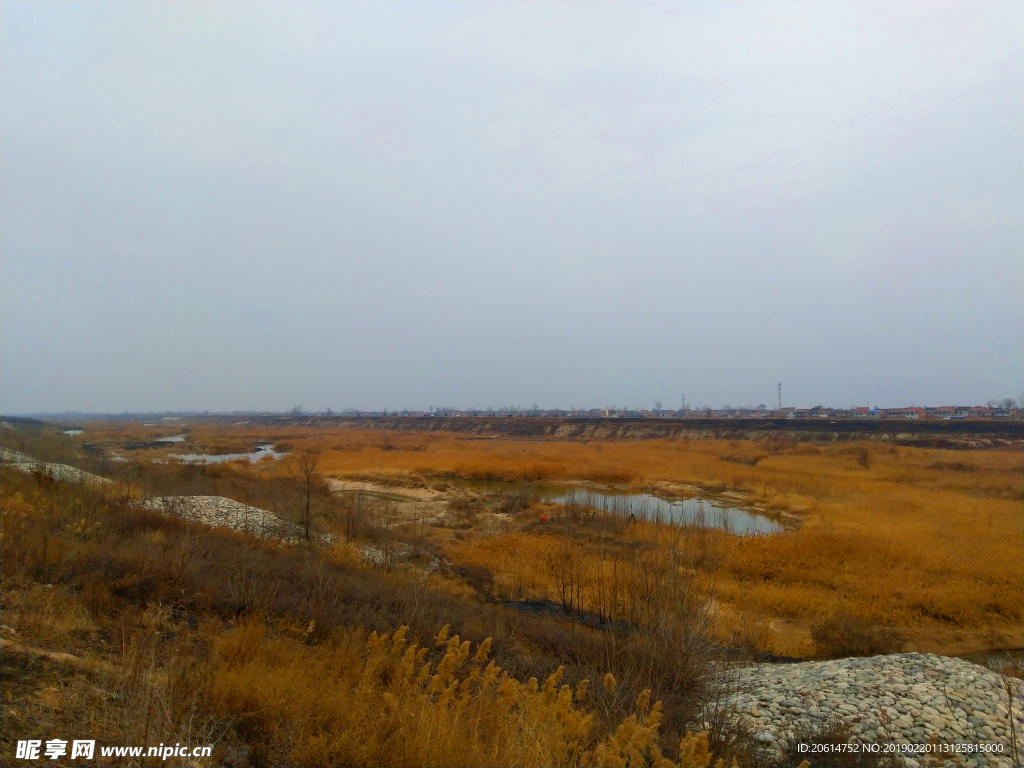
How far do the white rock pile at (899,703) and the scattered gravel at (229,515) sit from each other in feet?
42.3

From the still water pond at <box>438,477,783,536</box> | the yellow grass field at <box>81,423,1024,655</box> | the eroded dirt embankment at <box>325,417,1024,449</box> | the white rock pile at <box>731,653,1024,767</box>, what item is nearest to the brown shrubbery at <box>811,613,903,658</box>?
the yellow grass field at <box>81,423,1024,655</box>

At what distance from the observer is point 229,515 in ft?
59.3

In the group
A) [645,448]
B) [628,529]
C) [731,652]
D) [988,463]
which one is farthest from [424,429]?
[731,652]

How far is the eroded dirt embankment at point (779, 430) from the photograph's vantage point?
5747 centimetres

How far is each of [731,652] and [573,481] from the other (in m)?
33.1

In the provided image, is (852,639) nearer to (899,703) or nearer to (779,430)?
(899,703)

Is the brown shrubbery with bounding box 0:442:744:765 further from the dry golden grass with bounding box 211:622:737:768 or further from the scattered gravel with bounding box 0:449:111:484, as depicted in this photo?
the scattered gravel with bounding box 0:449:111:484

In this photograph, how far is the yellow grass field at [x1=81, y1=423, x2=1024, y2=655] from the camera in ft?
45.4

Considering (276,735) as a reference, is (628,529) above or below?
below

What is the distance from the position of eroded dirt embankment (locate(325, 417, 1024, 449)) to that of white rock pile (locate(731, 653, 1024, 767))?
58144mm

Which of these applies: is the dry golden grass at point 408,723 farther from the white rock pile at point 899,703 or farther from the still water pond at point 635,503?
the still water pond at point 635,503

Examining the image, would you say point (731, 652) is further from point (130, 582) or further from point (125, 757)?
point (130, 582)

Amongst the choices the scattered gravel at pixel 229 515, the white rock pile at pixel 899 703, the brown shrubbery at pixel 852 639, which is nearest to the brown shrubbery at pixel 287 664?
the white rock pile at pixel 899 703

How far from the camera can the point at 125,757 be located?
321cm
